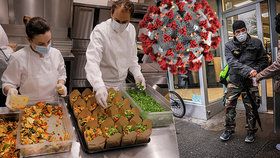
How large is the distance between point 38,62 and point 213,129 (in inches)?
104

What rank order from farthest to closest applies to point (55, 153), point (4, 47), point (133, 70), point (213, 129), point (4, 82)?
1. point (213, 129)
2. point (133, 70)
3. point (4, 47)
4. point (4, 82)
5. point (55, 153)

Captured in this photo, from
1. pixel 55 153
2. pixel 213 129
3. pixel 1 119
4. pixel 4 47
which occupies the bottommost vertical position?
pixel 213 129

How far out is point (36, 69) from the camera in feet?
4.27

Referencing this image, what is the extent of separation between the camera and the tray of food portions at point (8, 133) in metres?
0.94

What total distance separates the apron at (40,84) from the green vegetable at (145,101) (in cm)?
44

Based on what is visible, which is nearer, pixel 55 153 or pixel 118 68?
pixel 55 153

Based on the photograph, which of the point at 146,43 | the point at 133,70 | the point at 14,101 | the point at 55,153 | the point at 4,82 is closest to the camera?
the point at 55,153

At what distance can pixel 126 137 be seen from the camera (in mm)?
980

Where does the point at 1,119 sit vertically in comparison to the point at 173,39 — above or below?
below

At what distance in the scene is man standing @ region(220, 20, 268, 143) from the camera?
9.20 ft

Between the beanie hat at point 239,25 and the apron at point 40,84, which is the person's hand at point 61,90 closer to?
the apron at point 40,84

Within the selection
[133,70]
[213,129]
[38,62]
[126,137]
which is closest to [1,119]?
[38,62]

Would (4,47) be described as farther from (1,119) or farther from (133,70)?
(133,70)

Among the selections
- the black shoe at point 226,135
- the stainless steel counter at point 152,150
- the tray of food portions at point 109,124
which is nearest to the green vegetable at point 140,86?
the tray of food portions at point 109,124
